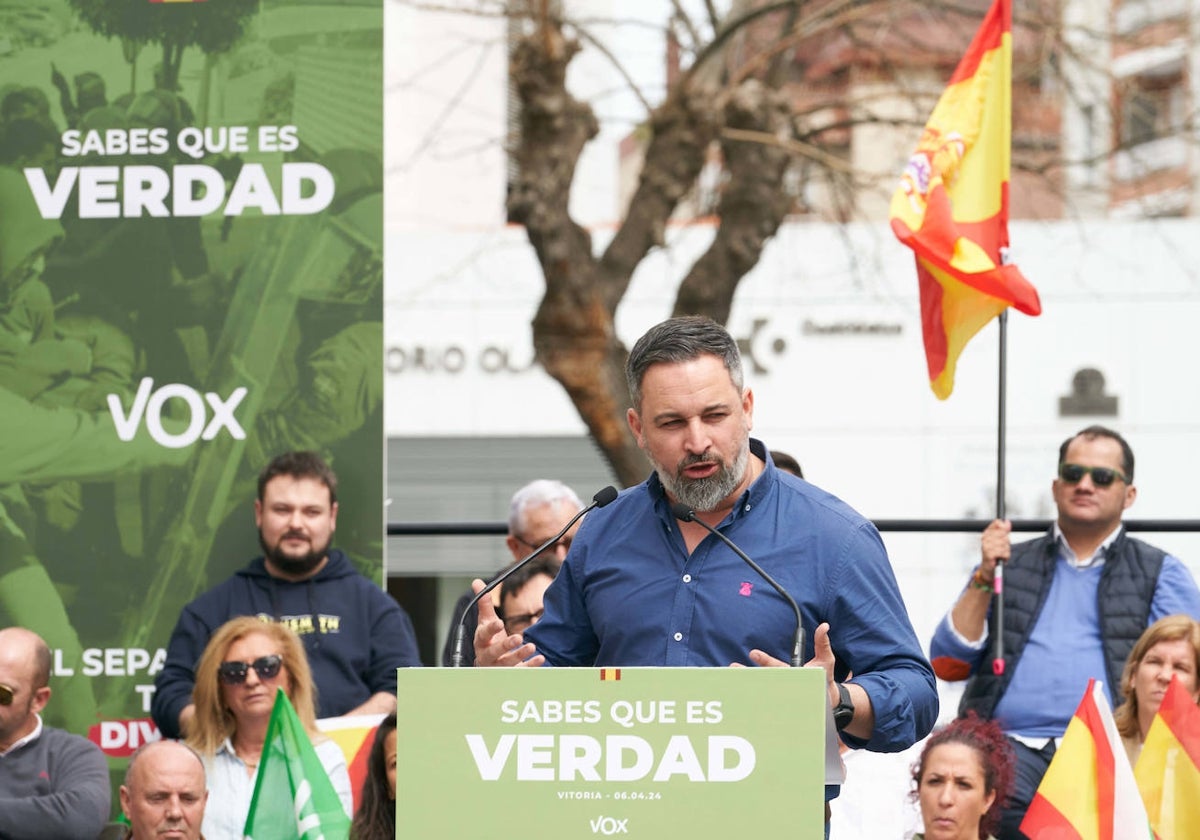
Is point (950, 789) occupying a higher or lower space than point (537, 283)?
lower

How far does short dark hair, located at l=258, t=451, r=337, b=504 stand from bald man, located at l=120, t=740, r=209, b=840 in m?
1.19

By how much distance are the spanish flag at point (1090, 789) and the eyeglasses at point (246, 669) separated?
2512 millimetres

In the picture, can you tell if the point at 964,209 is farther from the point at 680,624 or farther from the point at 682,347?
the point at 680,624

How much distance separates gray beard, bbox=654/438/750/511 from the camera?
4082 mm

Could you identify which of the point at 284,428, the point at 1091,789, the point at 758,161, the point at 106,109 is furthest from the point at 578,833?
the point at 758,161

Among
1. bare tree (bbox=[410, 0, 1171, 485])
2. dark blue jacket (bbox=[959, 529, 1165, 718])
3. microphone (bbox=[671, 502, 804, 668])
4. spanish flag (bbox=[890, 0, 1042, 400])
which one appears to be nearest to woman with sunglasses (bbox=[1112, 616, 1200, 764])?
dark blue jacket (bbox=[959, 529, 1165, 718])

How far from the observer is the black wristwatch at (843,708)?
3768 millimetres

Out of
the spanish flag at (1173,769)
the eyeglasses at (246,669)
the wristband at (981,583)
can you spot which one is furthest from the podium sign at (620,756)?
the wristband at (981,583)

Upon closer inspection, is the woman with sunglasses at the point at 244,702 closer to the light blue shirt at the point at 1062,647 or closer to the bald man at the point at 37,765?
the bald man at the point at 37,765

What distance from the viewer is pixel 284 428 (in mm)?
7199

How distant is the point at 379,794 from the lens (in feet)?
20.4

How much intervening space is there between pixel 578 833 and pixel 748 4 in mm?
12425

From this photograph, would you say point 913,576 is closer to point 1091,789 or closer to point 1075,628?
point 1075,628

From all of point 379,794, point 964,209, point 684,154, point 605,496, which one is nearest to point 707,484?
point 605,496
